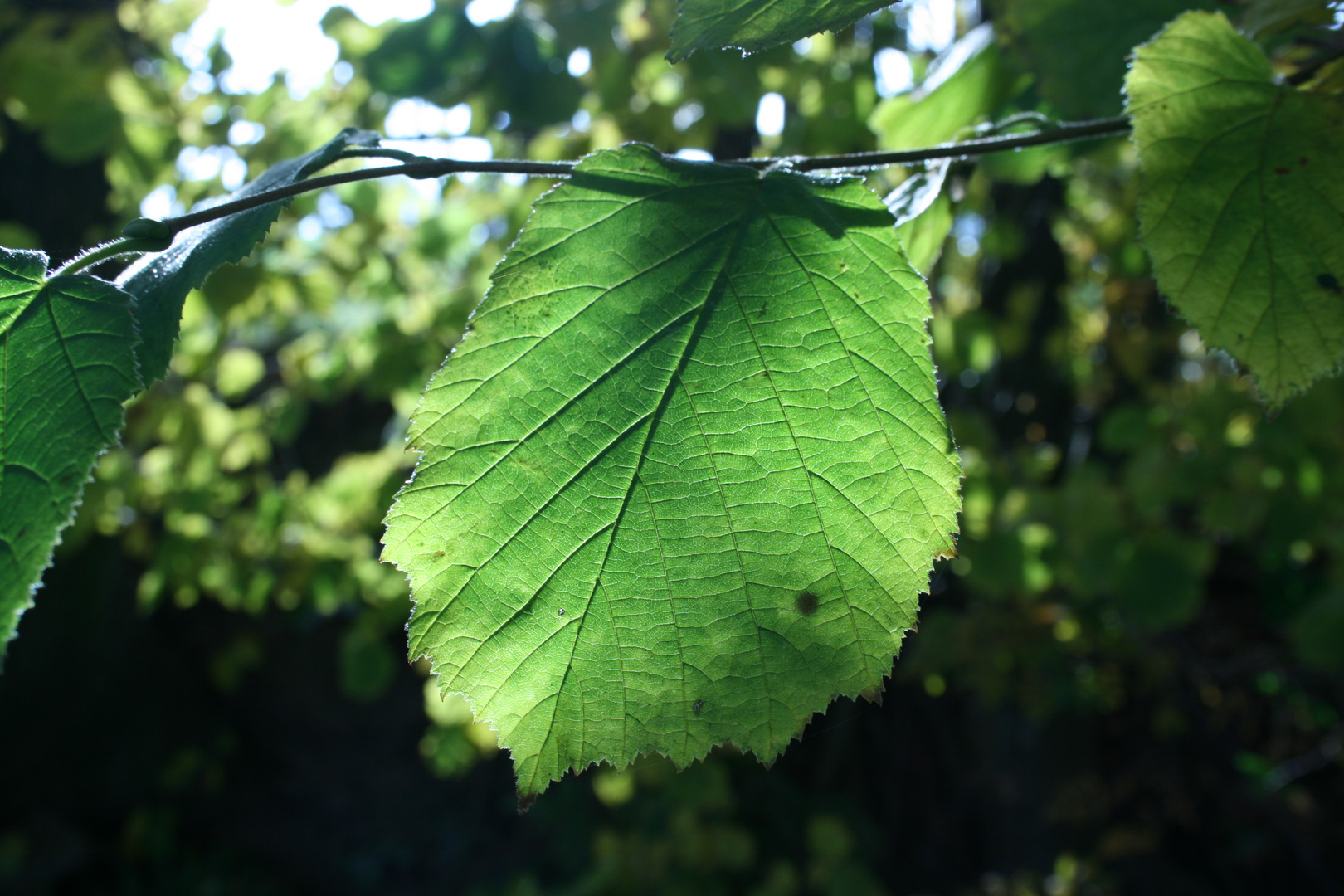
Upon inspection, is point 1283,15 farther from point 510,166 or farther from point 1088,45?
point 510,166

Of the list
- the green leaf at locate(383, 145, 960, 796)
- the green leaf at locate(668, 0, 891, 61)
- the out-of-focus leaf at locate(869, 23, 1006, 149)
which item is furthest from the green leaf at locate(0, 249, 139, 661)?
the out-of-focus leaf at locate(869, 23, 1006, 149)

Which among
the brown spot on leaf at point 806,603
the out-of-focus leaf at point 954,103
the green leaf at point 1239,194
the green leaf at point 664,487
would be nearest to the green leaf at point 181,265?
the green leaf at point 664,487

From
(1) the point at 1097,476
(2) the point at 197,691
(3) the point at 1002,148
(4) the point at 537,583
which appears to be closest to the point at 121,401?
(4) the point at 537,583

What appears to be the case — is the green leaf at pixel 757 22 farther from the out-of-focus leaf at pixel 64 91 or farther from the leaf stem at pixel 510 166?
the out-of-focus leaf at pixel 64 91

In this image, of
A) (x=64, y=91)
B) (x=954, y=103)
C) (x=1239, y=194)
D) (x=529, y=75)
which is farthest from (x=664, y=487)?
(x=64, y=91)

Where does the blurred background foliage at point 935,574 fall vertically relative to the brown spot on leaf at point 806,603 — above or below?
above

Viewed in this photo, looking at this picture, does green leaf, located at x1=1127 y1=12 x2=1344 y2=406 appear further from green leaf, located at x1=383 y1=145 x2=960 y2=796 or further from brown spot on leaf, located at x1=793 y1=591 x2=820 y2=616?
brown spot on leaf, located at x1=793 y1=591 x2=820 y2=616
